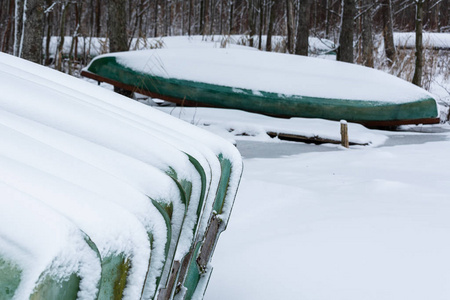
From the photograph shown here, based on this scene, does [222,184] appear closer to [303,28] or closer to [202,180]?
[202,180]

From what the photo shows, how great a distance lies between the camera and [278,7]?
70.1ft

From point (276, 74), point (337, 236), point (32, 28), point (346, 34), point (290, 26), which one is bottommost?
point (337, 236)

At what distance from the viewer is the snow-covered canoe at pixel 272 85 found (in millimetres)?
6762

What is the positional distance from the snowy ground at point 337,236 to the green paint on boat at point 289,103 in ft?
9.34

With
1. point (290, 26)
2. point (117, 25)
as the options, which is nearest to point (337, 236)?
point (117, 25)

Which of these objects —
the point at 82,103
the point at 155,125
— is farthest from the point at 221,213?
the point at 82,103

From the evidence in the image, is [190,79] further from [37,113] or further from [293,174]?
[37,113]

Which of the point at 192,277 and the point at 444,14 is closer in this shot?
the point at 192,277

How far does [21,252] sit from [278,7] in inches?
858

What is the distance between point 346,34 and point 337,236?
6.67 meters

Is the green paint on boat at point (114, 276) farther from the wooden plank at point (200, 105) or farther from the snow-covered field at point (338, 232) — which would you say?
the wooden plank at point (200, 105)

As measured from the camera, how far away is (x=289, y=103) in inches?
264

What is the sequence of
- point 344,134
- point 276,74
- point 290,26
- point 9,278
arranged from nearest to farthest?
point 9,278, point 344,134, point 276,74, point 290,26

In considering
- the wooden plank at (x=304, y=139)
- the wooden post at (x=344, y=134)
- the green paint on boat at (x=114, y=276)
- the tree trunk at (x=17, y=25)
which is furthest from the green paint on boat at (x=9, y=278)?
the tree trunk at (x=17, y=25)
